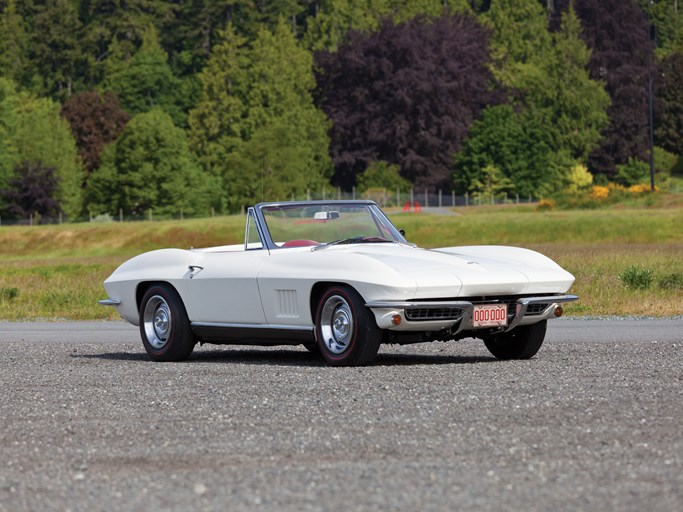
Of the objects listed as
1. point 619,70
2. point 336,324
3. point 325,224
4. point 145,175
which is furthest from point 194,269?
point 619,70

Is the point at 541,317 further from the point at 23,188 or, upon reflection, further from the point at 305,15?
the point at 305,15

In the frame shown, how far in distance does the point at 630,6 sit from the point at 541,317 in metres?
125

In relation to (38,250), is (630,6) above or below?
above

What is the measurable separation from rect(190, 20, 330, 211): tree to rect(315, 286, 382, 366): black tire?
88.9 metres

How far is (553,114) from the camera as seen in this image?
11944 centimetres

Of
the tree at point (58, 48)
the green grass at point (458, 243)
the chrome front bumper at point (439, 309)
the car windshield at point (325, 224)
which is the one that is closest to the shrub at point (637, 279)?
the green grass at point (458, 243)

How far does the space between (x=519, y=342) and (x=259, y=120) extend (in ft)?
330

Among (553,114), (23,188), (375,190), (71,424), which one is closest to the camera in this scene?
(71,424)

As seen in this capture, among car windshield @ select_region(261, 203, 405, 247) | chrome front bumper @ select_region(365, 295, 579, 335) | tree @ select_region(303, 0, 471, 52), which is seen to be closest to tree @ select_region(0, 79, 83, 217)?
tree @ select_region(303, 0, 471, 52)

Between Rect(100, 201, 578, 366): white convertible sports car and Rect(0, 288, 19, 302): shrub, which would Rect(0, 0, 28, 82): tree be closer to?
Rect(0, 288, 19, 302): shrub

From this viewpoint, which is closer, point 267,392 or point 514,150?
point 267,392

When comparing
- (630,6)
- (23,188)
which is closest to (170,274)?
(23,188)

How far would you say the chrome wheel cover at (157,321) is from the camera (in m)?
14.7

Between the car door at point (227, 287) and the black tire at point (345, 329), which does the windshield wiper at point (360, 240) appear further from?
the black tire at point (345, 329)
